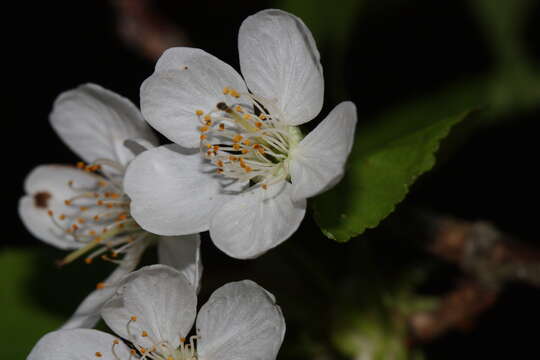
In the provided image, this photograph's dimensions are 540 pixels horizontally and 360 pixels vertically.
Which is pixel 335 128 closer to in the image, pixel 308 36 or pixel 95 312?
pixel 308 36

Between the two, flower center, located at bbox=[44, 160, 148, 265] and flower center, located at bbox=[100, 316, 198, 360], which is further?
flower center, located at bbox=[44, 160, 148, 265]

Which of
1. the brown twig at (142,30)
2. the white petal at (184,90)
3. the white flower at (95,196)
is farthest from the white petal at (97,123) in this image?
the brown twig at (142,30)

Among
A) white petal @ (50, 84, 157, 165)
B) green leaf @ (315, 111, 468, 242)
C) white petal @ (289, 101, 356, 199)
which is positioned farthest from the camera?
white petal @ (50, 84, 157, 165)

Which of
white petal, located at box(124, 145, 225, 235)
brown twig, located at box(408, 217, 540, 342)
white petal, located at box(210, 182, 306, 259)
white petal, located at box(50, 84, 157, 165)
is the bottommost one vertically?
brown twig, located at box(408, 217, 540, 342)

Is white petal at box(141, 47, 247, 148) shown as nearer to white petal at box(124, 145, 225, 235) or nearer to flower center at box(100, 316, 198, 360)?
white petal at box(124, 145, 225, 235)

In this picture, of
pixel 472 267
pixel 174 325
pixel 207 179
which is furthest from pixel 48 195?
pixel 472 267

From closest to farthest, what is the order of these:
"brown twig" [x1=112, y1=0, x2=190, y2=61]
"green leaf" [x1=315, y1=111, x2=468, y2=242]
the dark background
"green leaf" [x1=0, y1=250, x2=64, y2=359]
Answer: "green leaf" [x1=315, y1=111, x2=468, y2=242] → "green leaf" [x1=0, y1=250, x2=64, y2=359] → the dark background → "brown twig" [x1=112, y1=0, x2=190, y2=61]

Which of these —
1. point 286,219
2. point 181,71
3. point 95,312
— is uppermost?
point 181,71

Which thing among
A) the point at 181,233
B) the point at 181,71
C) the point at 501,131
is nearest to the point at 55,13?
the point at 181,71

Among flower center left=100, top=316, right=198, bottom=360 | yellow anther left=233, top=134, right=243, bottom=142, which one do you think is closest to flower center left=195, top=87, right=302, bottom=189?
yellow anther left=233, top=134, right=243, bottom=142
